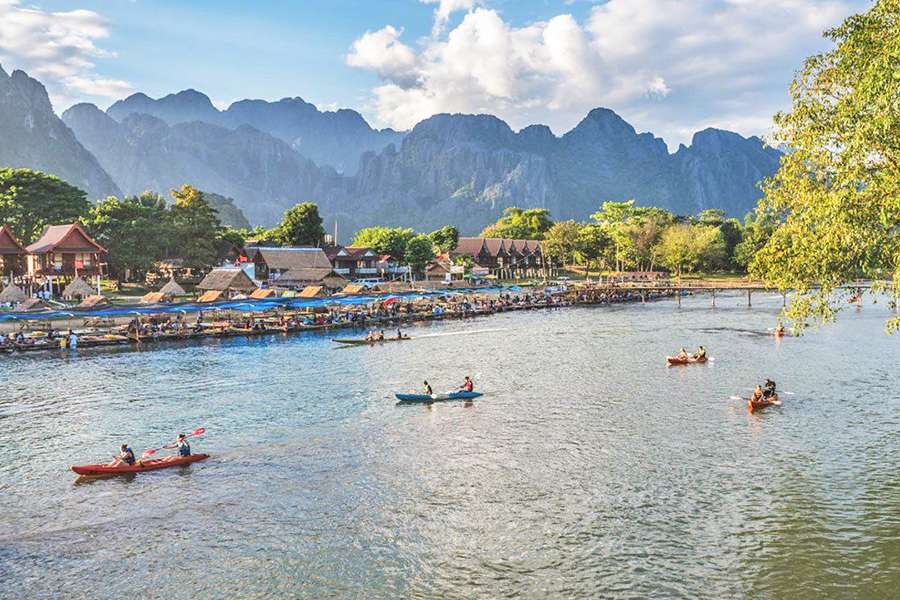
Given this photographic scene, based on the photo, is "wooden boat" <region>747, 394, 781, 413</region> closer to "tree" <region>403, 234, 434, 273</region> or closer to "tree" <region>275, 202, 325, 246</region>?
"tree" <region>403, 234, 434, 273</region>

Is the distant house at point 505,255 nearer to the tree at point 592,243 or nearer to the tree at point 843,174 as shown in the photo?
the tree at point 592,243

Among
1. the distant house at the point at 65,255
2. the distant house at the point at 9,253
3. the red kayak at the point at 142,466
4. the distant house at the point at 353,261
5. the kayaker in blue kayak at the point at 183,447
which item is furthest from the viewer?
the distant house at the point at 353,261

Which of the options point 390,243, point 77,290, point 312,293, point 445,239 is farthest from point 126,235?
point 445,239

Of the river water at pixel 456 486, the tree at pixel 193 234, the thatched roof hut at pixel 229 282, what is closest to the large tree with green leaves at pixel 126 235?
the tree at pixel 193 234

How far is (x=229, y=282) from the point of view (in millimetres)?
73812

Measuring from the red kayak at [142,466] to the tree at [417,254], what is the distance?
9674cm

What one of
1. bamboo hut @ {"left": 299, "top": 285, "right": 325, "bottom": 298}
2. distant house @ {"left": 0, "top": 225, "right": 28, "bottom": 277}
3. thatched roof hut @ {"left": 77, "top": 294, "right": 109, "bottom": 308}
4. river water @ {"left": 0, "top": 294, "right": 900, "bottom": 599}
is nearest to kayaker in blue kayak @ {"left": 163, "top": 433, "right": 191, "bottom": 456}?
river water @ {"left": 0, "top": 294, "right": 900, "bottom": 599}

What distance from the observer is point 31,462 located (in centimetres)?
2738

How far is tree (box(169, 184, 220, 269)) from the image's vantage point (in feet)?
301

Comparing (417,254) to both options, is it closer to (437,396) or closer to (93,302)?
(93,302)

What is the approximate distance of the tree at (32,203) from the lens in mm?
87812

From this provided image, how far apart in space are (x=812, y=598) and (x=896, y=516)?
7233mm

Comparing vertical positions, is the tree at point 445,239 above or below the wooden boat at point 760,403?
above

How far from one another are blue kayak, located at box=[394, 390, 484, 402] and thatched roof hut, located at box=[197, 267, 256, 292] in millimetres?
43106
